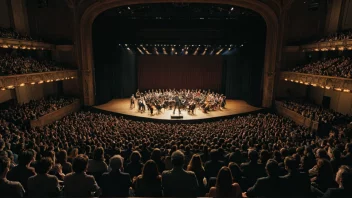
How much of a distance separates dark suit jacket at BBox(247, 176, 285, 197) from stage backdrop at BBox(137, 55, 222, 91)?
80.7ft

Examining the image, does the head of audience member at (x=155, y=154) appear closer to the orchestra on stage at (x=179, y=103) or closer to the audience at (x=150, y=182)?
the audience at (x=150, y=182)

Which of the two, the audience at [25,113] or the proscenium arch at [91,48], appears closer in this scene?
the audience at [25,113]

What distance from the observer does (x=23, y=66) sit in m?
15.1

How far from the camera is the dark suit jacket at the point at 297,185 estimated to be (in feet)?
A: 10.7

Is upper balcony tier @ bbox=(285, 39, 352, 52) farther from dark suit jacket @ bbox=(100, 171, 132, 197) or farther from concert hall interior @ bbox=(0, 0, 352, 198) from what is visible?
dark suit jacket @ bbox=(100, 171, 132, 197)

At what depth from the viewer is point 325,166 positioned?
12.2 ft

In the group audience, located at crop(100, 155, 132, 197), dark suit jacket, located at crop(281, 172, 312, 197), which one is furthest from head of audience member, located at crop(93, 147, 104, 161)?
dark suit jacket, located at crop(281, 172, 312, 197)

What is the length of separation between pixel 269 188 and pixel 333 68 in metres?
15.2

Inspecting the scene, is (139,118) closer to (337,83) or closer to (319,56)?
(337,83)

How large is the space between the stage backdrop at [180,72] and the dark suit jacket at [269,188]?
24.6 m

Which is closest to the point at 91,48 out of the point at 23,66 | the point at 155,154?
the point at 23,66

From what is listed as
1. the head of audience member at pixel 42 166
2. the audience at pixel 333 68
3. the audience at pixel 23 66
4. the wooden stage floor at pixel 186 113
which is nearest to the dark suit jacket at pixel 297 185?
the head of audience member at pixel 42 166

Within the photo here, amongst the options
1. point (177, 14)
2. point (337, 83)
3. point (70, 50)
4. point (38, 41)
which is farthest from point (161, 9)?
point (337, 83)

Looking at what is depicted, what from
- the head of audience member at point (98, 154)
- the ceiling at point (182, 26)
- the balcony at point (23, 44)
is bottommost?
the head of audience member at point (98, 154)
